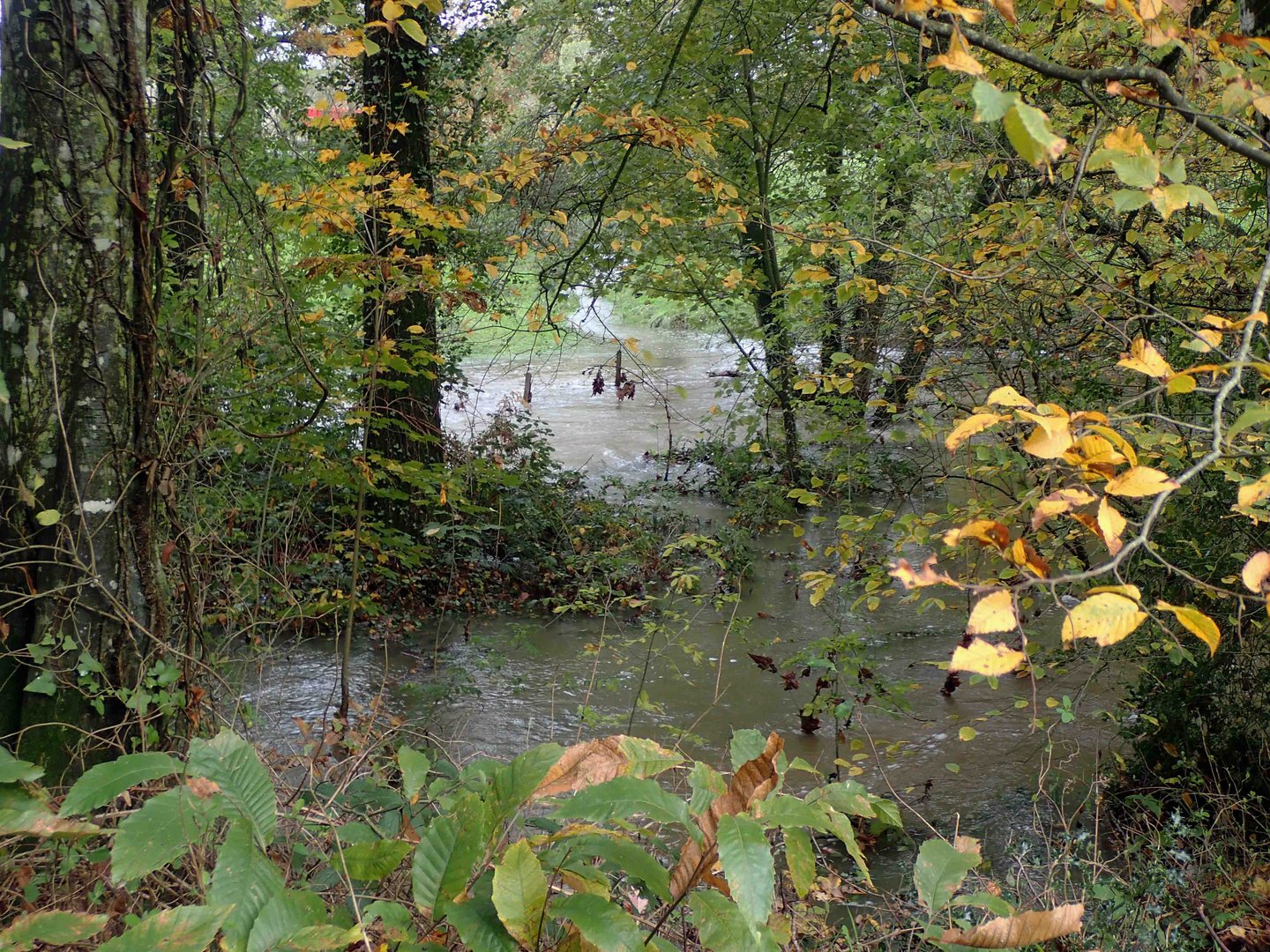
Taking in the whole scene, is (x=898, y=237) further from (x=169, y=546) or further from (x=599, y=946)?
(x=599, y=946)

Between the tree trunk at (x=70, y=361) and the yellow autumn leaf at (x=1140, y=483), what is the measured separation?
2.61m

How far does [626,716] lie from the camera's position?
594cm

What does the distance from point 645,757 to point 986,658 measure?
671mm

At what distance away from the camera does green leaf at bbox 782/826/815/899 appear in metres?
→ 1.56

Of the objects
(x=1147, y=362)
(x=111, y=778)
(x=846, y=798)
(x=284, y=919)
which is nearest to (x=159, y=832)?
(x=111, y=778)

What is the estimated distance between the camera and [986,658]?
1.51m

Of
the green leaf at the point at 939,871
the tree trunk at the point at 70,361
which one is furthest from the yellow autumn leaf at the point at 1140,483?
the tree trunk at the point at 70,361

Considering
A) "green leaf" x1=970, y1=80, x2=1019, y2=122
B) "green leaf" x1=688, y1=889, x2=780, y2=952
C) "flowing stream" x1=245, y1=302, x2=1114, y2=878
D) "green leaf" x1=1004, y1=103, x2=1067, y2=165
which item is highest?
"green leaf" x1=970, y1=80, x2=1019, y2=122

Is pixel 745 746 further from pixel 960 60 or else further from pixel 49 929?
pixel 960 60

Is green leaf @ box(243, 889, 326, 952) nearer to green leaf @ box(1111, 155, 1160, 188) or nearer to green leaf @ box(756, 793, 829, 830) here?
green leaf @ box(756, 793, 829, 830)

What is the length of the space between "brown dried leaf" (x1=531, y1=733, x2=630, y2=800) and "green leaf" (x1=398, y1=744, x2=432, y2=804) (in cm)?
40

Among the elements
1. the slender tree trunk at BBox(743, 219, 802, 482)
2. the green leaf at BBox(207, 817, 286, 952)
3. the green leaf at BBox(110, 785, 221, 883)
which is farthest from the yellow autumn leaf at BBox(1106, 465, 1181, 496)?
the slender tree trunk at BBox(743, 219, 802, 482)

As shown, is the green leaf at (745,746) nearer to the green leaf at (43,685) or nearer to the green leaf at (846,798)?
the green leaf at (846,798)

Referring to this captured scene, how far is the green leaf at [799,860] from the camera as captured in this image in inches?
61.5
